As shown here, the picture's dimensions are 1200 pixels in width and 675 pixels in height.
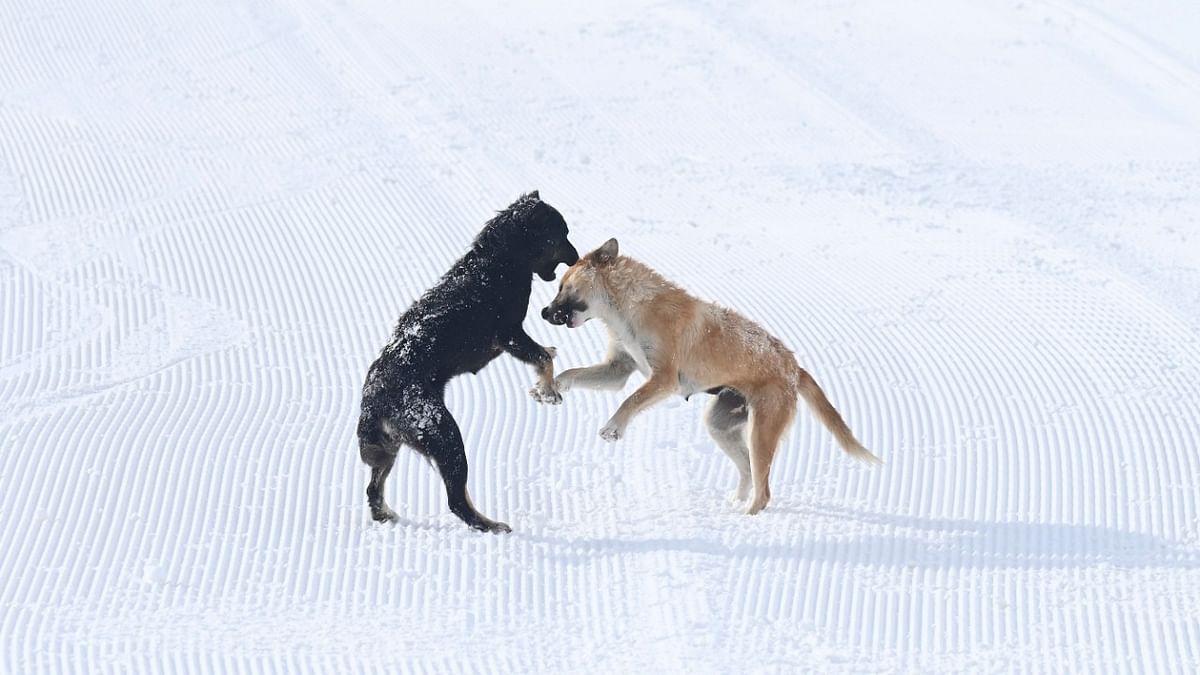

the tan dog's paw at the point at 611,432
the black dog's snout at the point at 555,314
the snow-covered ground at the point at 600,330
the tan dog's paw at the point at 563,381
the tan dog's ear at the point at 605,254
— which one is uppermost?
the tan dog's ear at the point at 605,254

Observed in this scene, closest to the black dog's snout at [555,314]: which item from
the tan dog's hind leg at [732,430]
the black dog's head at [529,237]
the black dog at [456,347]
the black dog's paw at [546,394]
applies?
the black dog at [456,347]

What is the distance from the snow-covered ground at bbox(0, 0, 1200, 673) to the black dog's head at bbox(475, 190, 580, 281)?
4.38ft

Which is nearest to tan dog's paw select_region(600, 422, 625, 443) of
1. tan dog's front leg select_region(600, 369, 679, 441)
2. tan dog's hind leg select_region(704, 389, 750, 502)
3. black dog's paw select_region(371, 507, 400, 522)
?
tan dog's front leg select_region(600, 369, 679, 441)

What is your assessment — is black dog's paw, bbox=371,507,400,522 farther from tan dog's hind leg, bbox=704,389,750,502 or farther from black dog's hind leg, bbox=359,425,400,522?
tan dog's hind leg, bbox=704,389,750,502

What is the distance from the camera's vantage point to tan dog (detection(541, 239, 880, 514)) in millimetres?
7711

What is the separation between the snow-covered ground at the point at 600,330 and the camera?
652 centimetres

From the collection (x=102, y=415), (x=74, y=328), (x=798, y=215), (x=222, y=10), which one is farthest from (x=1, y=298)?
(x=222, y=10)

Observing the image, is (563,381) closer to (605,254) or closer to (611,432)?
(611,432)

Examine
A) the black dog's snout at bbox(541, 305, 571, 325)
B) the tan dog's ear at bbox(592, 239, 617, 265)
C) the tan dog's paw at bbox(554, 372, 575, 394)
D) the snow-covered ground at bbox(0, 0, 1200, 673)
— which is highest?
the tan dog's ear at bbox(592, 239, 617, 265)

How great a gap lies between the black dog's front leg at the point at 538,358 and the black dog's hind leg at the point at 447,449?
2.60 feet

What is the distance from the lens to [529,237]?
322 inches

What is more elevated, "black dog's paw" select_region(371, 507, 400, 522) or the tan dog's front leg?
the tan dog's front leg

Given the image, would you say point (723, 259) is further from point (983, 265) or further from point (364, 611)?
point (364, 611)

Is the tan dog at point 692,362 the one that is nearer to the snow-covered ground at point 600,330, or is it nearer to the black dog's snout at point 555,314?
the black dog's snout at point 555,314
